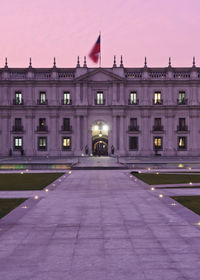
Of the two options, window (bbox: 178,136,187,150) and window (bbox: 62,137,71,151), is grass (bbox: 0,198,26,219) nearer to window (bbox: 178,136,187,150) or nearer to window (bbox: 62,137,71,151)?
window (bbox: 62,137,71,151)

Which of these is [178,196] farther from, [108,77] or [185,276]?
[108,77]

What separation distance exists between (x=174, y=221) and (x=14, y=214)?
14.1ft

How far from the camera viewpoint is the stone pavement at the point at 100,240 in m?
4.91

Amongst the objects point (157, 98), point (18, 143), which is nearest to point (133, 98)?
point (157, 98)

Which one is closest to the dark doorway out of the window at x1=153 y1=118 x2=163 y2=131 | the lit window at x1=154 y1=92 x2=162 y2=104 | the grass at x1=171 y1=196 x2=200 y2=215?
the window at x1=153 y1=118 x2=163 y2=131

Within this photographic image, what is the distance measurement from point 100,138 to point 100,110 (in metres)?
4.64

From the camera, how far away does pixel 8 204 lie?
1062 cm

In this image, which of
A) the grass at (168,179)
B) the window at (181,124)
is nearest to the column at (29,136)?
the window at (181,124)

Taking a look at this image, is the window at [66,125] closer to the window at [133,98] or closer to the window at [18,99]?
the window at [18,99]

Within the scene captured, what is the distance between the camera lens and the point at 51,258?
551 cm

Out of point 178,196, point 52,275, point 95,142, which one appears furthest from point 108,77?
point 52,275

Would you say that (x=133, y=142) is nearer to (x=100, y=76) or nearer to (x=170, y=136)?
(x=170, y=136)

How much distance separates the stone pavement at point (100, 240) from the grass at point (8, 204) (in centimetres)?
31

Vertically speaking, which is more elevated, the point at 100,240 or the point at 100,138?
the point at 100,138
